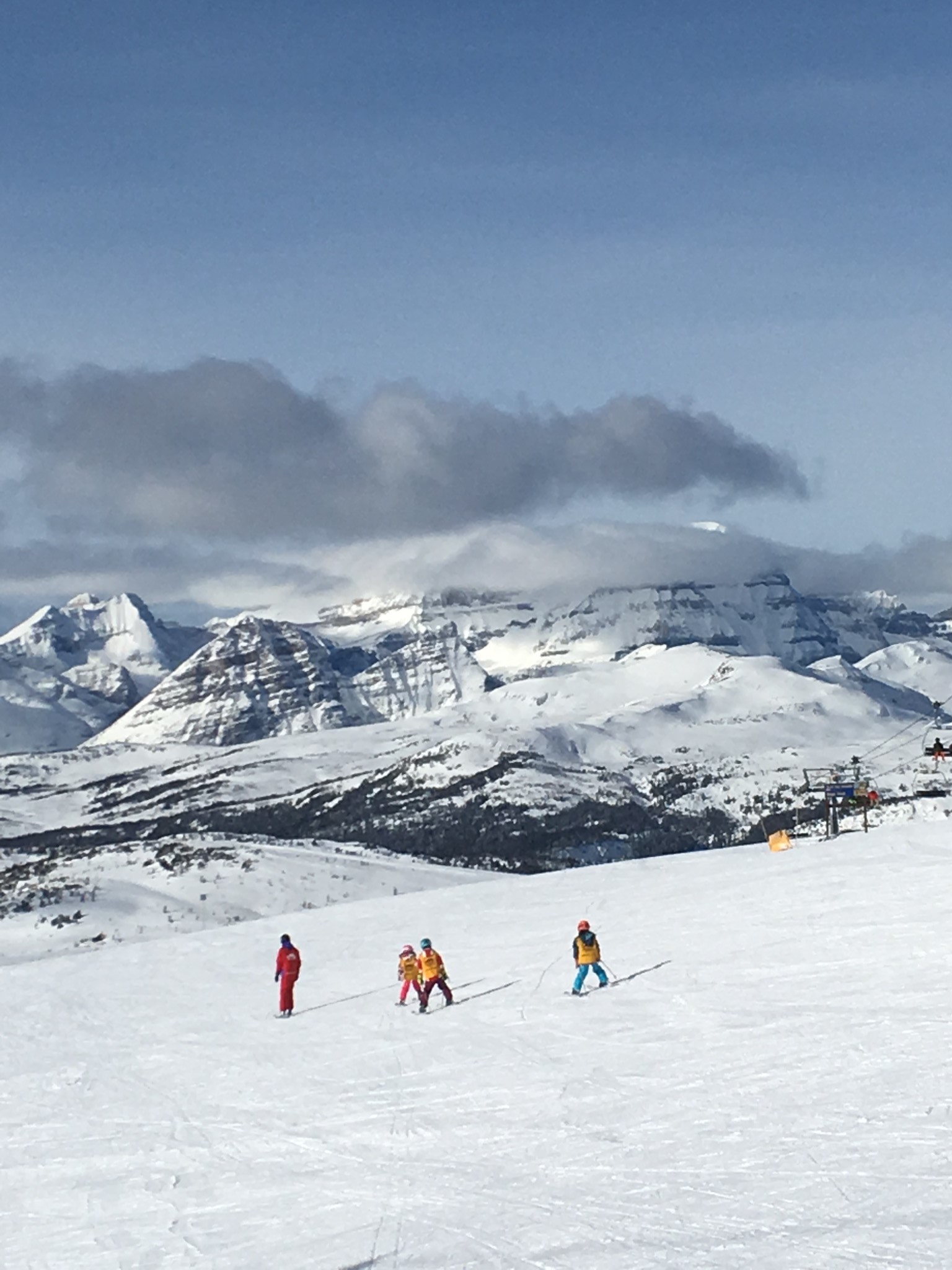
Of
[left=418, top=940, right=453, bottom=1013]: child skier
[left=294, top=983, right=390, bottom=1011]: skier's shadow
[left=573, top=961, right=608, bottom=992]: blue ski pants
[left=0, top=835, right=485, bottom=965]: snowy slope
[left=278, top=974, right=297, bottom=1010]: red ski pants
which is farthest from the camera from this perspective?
[left=0, top=835, right=485, bottom=965]: snowy slope

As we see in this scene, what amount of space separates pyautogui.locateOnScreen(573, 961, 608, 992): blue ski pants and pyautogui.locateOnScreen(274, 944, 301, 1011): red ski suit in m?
6.42

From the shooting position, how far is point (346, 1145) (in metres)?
18.8

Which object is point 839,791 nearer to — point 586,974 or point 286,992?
point 586,974

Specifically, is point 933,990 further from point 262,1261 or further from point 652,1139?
point 262,1261

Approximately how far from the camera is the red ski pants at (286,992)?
30.1 meters

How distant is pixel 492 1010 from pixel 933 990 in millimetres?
8854

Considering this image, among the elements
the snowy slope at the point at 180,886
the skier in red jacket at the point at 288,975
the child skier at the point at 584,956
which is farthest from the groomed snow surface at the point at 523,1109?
the snowy slope at the point at 180,886

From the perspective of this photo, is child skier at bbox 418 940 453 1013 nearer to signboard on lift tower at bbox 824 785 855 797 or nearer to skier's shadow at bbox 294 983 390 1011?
skier's shadow at bbox 294 983 390 1011

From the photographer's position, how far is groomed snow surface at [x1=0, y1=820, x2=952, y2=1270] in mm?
14375

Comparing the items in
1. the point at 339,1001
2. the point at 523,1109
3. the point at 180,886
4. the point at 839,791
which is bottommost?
the point at 180,886

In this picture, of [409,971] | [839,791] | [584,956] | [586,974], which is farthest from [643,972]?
[839,791]

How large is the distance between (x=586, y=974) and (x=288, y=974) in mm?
6891

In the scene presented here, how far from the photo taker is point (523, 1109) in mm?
19734

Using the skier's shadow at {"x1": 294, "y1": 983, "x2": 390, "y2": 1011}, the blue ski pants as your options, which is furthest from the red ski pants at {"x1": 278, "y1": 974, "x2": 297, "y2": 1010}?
the blue ski pants
